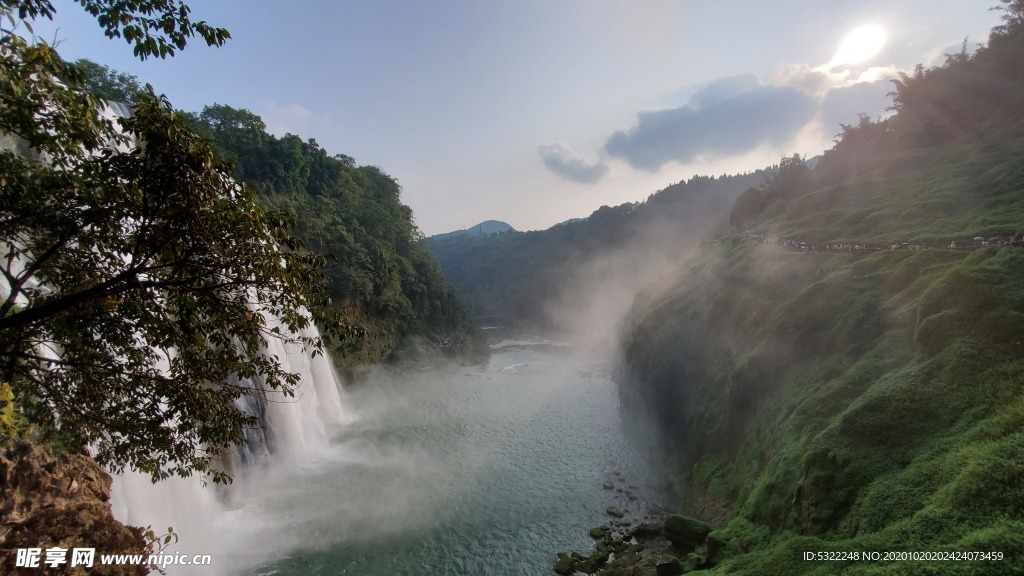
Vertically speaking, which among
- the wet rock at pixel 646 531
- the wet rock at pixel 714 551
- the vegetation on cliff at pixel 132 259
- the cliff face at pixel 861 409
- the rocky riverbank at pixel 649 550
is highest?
the vegetation on cliff at pixel 132 259

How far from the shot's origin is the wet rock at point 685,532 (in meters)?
15.3

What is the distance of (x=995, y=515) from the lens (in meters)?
7.70

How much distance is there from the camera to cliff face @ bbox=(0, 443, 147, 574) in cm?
670

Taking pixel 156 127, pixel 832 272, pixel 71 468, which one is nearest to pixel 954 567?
pixel 156 127

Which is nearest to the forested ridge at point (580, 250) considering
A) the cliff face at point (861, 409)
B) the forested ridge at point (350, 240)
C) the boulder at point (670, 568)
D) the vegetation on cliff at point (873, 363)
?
the forested ridge at point (350, 240)

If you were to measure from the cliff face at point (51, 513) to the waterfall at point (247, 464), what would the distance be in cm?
302

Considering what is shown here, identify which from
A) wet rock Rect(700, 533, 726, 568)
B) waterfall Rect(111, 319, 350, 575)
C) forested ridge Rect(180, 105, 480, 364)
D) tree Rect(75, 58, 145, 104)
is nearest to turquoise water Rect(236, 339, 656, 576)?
waterfall Rect(111, 319, 350, 575)

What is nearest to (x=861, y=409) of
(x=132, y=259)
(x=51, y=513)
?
(x=132, y=259)

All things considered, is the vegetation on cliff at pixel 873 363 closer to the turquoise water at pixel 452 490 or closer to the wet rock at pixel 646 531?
the wet rock at pixel 646 531

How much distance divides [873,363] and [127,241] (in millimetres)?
18913

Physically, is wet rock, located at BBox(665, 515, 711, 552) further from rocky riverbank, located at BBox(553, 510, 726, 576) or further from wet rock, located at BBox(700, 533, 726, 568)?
wet rock, located at BBox(700, 533, 726, 568)

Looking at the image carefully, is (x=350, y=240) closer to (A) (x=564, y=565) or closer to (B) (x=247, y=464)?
(B) (x=247, y=464)

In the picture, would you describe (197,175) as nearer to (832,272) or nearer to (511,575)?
(511,575)

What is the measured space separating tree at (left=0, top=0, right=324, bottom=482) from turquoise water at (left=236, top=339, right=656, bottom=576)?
12464 millimetres
